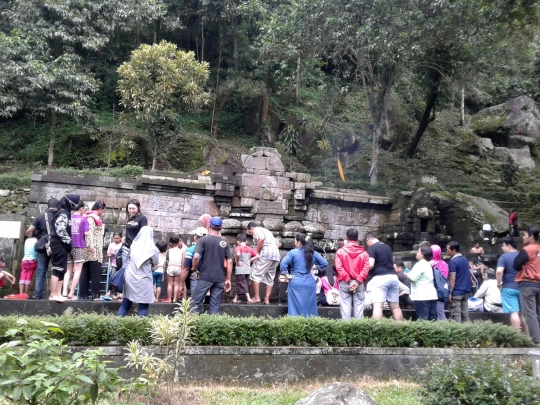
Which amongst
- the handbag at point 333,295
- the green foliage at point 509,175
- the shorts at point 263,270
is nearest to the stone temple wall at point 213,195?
the shorts at point 263,270

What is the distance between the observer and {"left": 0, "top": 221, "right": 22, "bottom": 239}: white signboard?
1324 centimetres

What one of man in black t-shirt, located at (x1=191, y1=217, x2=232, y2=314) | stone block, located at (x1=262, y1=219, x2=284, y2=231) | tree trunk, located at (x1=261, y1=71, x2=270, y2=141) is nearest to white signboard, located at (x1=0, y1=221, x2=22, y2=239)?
stone block, located at (x1=262, y1=219, x2=284, y2=231)

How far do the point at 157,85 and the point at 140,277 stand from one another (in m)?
15.2

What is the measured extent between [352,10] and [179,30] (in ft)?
43.6

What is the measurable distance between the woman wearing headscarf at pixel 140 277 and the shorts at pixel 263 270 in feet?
10.7

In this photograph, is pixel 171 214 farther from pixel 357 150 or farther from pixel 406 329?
pixel 357 150

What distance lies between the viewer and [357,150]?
90.8ft

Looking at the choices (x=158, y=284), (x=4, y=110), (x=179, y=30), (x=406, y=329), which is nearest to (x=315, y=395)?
(x=406, y=329)

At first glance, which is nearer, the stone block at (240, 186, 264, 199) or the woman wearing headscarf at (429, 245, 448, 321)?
the woman wearing headscarf at (429, 245, 448, 321)

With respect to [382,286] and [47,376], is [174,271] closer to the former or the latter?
[382,286]

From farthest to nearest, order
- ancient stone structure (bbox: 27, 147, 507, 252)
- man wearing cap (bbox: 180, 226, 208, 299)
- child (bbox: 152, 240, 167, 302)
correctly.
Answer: ancient stone structure (bbox: 27, 147, 507, 252), child (bbox: 152, 240, 167, 302), man wearing cap (bbox: 180, 226, 208, 299)

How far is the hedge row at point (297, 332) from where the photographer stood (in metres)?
6.23

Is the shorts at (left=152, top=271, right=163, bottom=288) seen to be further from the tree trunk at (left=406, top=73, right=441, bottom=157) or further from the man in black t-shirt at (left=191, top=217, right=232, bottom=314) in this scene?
the tree trunk at (left=406, top=73, right=441, bottom=157)

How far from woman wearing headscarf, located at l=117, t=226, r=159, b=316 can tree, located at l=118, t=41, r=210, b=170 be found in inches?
539
